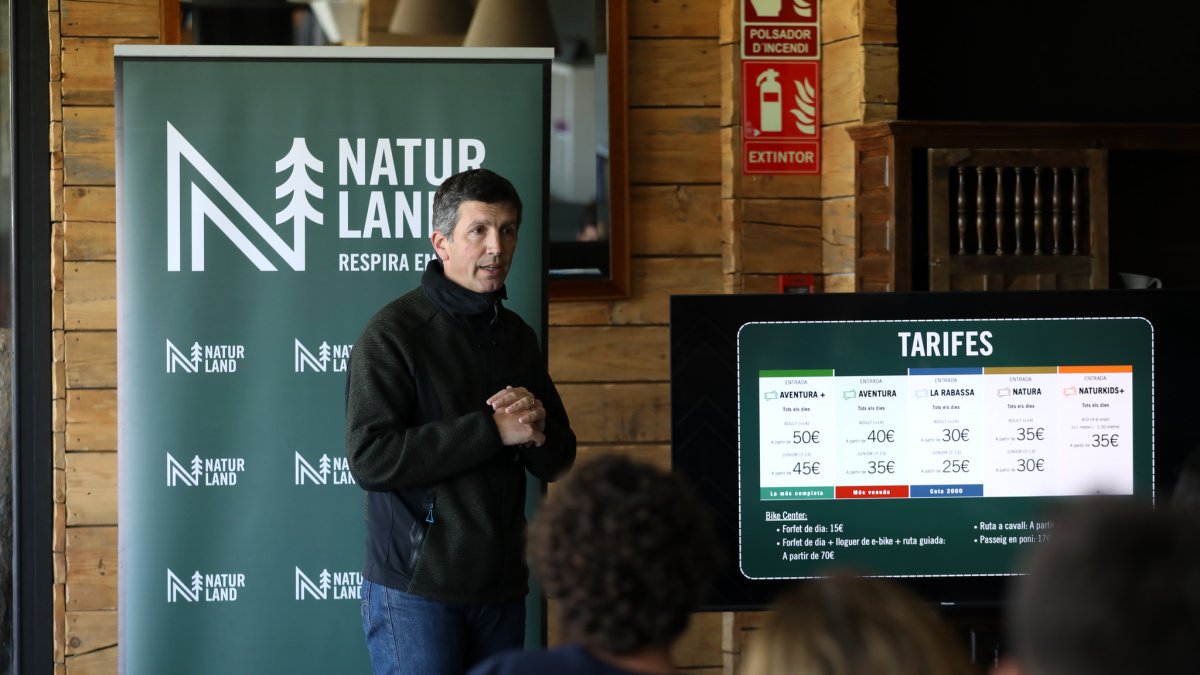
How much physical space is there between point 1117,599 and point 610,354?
2.99 metres

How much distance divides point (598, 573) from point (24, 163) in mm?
2846

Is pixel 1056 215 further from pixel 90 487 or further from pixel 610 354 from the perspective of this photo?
pixel 90 487

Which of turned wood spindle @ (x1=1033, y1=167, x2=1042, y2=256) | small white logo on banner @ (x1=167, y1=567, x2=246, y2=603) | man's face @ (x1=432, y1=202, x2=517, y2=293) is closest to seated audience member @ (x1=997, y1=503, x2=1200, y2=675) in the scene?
man's face @ (x1=432, y1=202, x2=517, y2=293)

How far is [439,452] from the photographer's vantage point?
232cm

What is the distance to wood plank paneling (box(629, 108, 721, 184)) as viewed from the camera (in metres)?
3.76

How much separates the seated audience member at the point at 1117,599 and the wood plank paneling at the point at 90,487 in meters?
3.23

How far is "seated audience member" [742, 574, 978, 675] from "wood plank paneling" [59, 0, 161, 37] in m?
3.01

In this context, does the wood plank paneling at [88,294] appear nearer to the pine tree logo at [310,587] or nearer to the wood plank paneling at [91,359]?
the wood plank paneling at [91,359]

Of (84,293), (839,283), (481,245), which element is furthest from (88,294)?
(839,283)

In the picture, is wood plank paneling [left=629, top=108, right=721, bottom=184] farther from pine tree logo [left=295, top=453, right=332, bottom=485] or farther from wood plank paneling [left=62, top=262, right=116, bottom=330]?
wood plank paneling [left=62, top=262, right=116, bottom=330]

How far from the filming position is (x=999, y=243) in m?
3.33

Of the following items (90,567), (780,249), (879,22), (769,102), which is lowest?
(90,567)

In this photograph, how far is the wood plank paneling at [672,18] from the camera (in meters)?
3.74

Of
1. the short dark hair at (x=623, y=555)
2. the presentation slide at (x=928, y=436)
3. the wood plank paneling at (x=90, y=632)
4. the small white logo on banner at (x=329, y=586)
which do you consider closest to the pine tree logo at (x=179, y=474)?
the small white logo on banner at (x=329, y=586)
